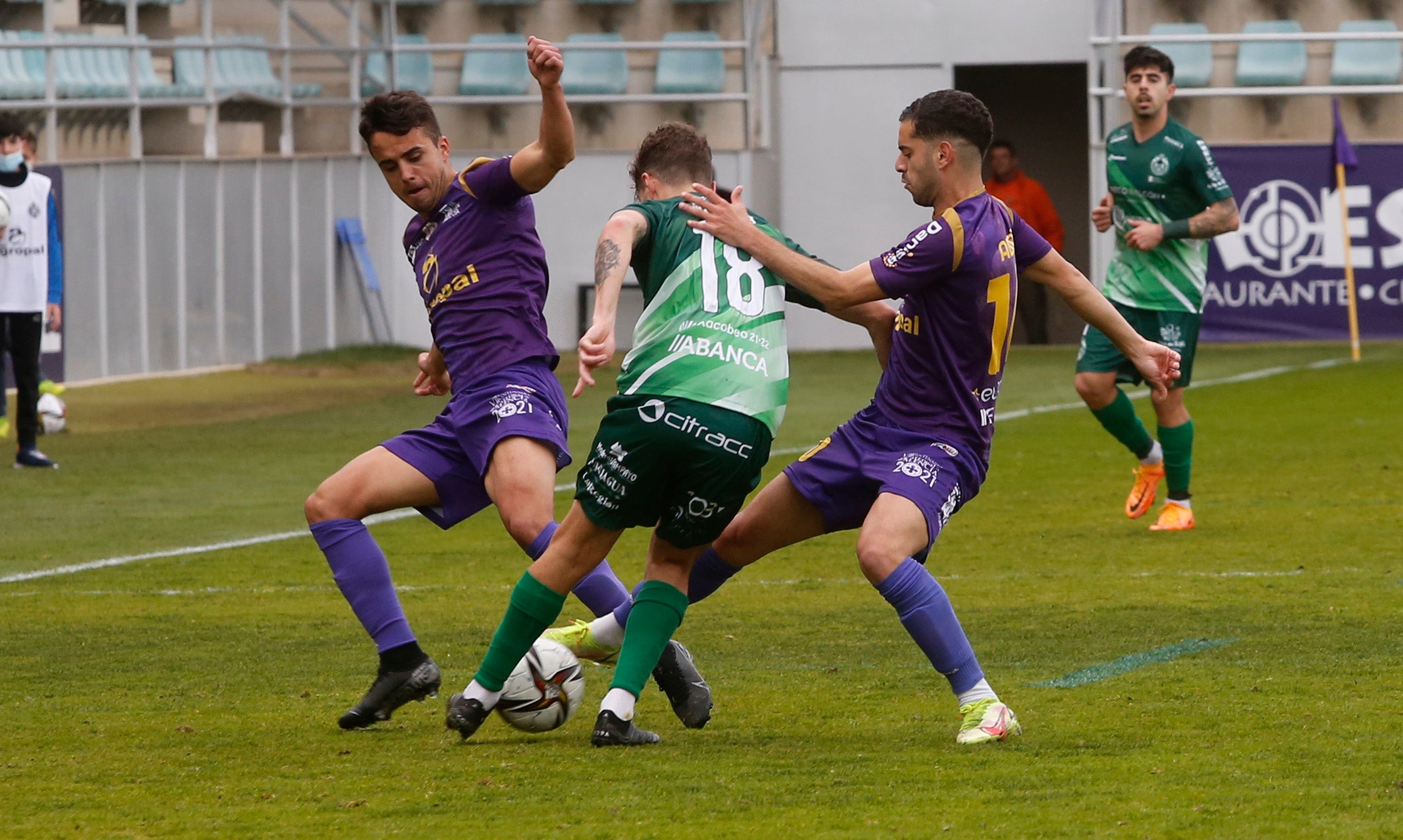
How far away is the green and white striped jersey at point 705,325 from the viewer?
4797mm

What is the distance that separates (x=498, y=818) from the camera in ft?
13.6

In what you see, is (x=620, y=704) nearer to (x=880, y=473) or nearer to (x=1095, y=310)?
(x=880, y=473)

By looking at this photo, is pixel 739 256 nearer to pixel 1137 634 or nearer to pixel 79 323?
pixel 1137 634

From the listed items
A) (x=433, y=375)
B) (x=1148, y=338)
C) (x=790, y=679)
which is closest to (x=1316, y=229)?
(x=1148, y=338)

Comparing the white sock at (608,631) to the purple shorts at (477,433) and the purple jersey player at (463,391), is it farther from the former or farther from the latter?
the purple shorts at (477,433)

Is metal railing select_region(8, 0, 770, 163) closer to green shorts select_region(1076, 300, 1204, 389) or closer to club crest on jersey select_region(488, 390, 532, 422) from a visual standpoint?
green shorts select_region(1076, 300, 1204, 389)

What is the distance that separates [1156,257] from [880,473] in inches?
175

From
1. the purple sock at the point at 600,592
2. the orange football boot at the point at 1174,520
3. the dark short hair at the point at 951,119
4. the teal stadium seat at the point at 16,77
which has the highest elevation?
the teal stadium seat at the point at 16,77

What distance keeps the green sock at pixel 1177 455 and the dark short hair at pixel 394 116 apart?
4551 millimetres

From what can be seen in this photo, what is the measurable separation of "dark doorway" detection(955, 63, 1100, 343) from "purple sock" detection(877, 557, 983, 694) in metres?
19.9

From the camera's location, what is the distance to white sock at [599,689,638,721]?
16.0 feet

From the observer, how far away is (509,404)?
5.26 metres

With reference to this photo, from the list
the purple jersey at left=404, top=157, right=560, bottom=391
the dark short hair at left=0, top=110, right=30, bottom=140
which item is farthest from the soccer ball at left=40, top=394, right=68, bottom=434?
the purple jersey at left=404, top=157, right=560, bottom=391

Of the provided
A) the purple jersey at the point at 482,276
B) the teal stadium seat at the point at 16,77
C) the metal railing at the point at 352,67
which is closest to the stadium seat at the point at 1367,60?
the metal railing at the point at 352,67
